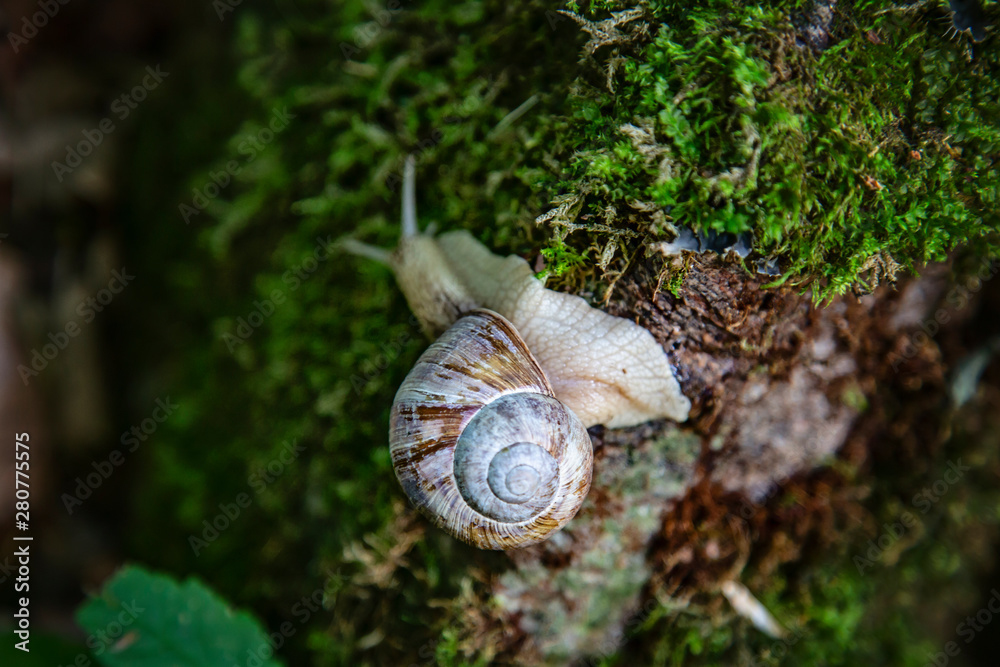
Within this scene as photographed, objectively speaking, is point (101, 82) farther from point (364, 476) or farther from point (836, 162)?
point (836, 162)

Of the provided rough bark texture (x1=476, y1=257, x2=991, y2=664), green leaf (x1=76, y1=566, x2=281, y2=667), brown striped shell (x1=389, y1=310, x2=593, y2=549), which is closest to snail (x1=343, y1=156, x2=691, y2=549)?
brown striped shell (x1=389, y1=310, x2=593, y2=549)

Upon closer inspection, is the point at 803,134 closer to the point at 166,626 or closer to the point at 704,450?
the point at 704,450

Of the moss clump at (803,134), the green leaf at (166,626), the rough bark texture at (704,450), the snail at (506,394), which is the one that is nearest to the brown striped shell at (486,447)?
the snail at (506,394)

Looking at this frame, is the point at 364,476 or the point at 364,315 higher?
the point at 364,315

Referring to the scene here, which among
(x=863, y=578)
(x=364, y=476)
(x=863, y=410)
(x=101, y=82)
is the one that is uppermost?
(x=101, y=82)

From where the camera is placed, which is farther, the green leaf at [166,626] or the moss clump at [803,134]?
the green leaf at [166,626]

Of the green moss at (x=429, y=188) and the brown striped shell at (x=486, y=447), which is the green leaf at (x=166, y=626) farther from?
the brown striped shell at (x=486, y=447)

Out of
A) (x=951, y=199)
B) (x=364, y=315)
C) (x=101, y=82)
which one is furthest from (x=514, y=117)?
(x=101, y=82)

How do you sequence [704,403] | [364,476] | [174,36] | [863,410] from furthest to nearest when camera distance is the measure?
[174,36]
[863,410]
[364,476]
[704,403]
